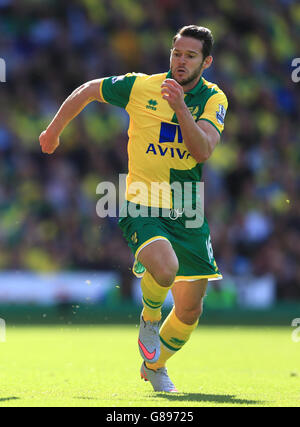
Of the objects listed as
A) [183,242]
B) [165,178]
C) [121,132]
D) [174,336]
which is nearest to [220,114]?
[165,178]

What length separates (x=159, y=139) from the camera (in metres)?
5.34

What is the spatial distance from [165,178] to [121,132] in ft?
33.2

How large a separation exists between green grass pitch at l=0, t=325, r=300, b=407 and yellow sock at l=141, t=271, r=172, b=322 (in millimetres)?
462

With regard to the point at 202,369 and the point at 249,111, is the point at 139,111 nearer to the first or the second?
the point at 202,369

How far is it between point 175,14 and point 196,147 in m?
12.1

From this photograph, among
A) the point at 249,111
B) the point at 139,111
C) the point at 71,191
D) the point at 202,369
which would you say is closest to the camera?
the point at 139,111

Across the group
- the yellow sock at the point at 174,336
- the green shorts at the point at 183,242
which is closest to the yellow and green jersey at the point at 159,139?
the green shorts at the point at 183,242

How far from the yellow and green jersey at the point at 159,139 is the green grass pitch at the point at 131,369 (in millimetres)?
1223

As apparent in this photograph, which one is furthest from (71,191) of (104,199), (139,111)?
(139,111)

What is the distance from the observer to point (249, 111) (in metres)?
16.1

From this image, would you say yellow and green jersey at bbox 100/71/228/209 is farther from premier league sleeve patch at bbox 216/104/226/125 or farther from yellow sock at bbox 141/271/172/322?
yellow sock at bbox 141/271/172/322

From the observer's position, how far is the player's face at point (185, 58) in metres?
5.15

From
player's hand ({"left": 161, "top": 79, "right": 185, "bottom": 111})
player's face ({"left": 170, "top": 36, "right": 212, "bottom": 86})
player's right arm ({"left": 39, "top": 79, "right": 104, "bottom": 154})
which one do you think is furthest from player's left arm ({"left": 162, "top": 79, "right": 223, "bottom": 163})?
player's right arm ({"left": 39, "top": 79, "right": 104, "bottom": 154})

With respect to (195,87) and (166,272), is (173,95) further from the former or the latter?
(166,272)
